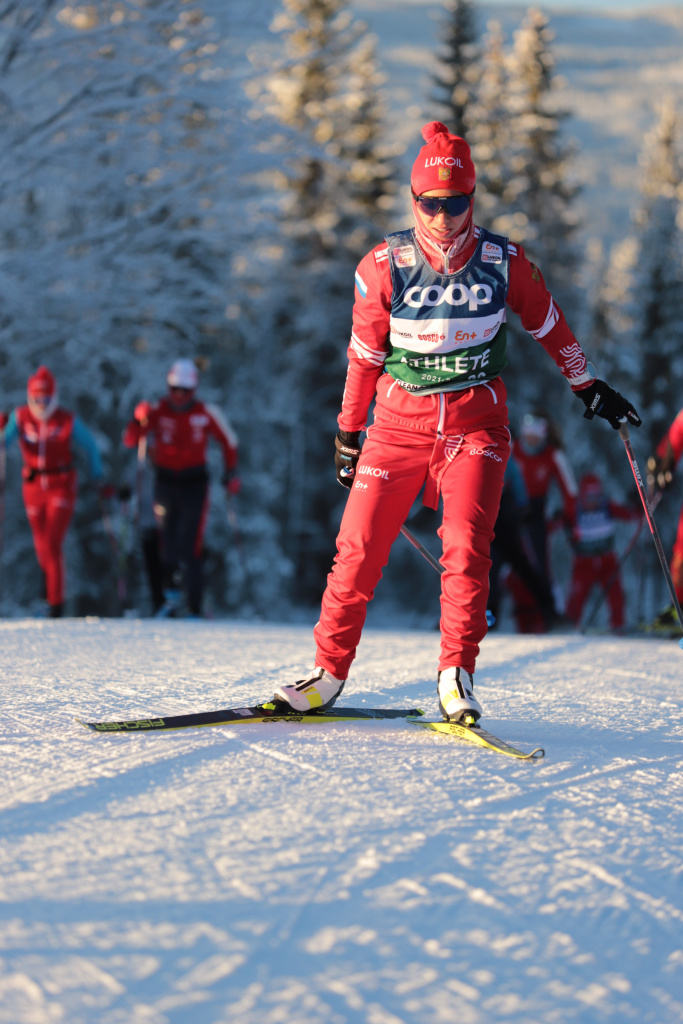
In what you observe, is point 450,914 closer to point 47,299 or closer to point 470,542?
point 470,542

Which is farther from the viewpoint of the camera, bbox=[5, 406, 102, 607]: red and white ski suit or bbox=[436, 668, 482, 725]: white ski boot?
bbox=[5, 406, 102, 607]: red and white ski suit

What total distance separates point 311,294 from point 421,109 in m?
5.14

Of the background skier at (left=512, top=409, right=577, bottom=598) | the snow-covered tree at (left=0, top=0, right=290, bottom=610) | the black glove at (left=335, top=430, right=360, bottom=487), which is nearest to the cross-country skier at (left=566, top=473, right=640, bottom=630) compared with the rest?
the background skier at (left=512, top=409, right=577, bottom=598)

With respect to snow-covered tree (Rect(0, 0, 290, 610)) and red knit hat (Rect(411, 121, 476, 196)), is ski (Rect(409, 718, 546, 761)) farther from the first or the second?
snow-covered tree (Rect(0, 0, 290, 610))

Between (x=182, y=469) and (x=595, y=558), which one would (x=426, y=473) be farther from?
(x=595, y=558)

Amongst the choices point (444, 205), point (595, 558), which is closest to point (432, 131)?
point (444, 205)

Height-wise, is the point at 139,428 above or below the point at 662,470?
above

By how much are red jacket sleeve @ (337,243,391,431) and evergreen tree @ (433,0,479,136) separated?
22728mm

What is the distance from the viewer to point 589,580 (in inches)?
442

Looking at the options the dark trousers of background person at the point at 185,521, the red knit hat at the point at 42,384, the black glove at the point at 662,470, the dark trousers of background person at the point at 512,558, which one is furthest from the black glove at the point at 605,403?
the red knit hat at the point at 42,384

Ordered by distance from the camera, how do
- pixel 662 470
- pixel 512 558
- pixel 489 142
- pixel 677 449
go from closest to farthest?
pixel 662 470 < pixel 677 449 < pixel 512 558 < pixel 489 142

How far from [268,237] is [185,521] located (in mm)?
10473

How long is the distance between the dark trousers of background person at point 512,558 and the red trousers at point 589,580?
80.4 inches

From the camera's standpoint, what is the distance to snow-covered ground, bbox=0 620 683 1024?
60.4 inches
